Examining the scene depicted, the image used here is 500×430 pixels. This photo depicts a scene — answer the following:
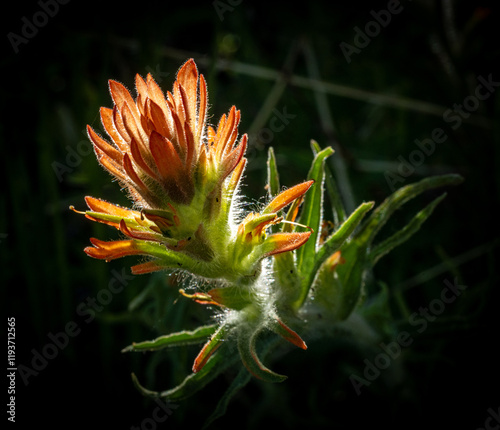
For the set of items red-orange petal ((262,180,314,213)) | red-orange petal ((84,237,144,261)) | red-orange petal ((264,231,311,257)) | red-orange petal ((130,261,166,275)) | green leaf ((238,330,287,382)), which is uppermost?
red-orange petal ((262,180,314,213))

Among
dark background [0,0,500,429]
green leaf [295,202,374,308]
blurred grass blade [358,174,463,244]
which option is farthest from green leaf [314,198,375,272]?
dark background [0,0,500,429]

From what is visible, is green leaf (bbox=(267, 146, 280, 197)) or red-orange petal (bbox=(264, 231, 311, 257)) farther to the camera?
green leaf (bbox=(267, 146, 280, 197))

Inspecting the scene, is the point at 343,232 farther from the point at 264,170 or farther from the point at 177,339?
the point at 264,170

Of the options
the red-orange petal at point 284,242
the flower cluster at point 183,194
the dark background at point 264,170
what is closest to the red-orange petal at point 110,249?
the flower cluster at point 183,194

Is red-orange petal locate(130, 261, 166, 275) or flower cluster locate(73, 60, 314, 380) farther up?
flower cluster locate(73, 60, 314, 380)

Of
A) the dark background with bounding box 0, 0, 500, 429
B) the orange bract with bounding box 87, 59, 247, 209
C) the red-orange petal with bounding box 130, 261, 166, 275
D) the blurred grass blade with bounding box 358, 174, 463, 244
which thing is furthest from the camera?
the dark background with bounding box 0, 0, 500, 429

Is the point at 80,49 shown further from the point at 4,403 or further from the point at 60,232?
the point at 4,403

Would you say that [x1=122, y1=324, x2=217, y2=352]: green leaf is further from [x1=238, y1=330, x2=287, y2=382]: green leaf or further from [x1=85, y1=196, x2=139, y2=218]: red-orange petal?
[x1=85, y1=196, x2=139, y2=218]: red-orange petal

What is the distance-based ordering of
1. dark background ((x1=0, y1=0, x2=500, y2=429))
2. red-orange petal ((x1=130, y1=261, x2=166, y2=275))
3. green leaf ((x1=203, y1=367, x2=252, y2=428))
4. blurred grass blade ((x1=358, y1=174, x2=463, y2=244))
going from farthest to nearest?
dark background ((x1=0, y1=0, x2=500, y2=429)), blurred grass blade ((x1=358, y1=174, x2=463, y2=244)), green leaf ((x1=203, y1=367, x2=252, y2=428)), red-orange petal ((x1=130, y1=261, x2=166, y2=275))
